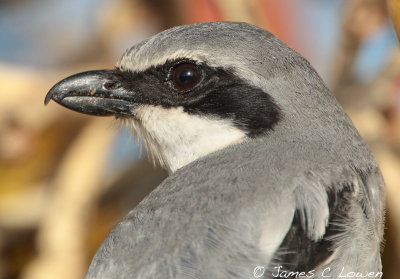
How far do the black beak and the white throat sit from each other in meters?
0.08

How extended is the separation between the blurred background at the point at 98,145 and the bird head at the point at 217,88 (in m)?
0.36

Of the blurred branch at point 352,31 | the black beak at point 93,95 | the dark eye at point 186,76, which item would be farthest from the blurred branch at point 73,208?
the blurred branch at point 352,31

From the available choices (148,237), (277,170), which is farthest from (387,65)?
(148,237)

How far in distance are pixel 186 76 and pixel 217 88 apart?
129mm

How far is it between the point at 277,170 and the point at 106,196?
2.41 m

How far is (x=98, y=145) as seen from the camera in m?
4.39

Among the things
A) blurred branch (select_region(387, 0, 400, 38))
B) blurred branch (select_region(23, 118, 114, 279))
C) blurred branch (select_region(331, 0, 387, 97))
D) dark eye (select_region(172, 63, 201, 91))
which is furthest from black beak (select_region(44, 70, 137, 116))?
blurred branch (select_region(331, 0, 387, 97))

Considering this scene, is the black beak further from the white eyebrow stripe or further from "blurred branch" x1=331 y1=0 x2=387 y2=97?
"blurred branch" x1=331 y1=0 x2=387 y2=97

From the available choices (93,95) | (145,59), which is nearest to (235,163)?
(145,59)

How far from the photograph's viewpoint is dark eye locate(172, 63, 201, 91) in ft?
9.07

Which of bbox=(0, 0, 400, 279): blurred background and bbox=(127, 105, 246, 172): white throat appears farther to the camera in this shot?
bbox=(0, 0, 400, 279): blurred background

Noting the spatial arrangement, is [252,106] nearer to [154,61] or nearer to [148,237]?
[154,61]

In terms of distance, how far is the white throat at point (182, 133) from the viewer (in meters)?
2.79

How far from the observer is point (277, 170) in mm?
2406
